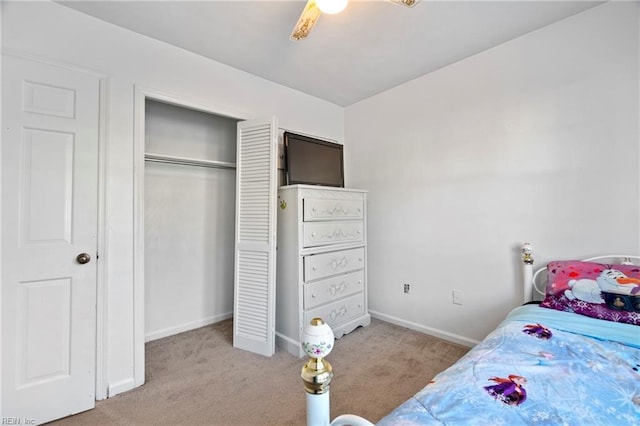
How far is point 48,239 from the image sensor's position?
176 centimetres

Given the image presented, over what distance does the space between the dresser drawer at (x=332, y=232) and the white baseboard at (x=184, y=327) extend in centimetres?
157

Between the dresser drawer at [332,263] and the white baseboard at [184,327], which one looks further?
the white baseboard at [184,327]

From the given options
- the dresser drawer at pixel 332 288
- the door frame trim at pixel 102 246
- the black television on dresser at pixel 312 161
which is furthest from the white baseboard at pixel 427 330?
the door frame trim at pixel 102 246

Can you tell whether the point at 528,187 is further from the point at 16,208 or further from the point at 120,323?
the point at 16,208

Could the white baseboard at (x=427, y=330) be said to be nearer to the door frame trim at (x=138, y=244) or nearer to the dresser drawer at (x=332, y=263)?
the dresser drawer at (x=332, y=263)

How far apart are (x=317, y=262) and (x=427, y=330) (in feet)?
4.29

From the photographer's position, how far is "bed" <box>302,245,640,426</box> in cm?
83

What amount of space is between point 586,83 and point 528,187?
77cm

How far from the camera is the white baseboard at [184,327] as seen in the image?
2803 mm

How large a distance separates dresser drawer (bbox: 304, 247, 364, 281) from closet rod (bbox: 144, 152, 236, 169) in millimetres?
1427

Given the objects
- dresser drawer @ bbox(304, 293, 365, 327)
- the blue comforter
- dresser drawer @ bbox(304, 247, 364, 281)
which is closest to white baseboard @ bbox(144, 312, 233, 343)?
dresser drawer @ bbox(304, 293, 365, 327)

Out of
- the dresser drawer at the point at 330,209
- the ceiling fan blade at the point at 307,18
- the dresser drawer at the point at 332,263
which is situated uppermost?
the ceiling fan blade at the point at 307,18

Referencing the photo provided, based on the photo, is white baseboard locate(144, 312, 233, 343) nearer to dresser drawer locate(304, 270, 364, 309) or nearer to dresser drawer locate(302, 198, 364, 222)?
dresser drawer locate(304, 270, 364, 309)

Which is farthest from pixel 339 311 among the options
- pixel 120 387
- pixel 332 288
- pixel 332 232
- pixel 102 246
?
pixel 102 246
